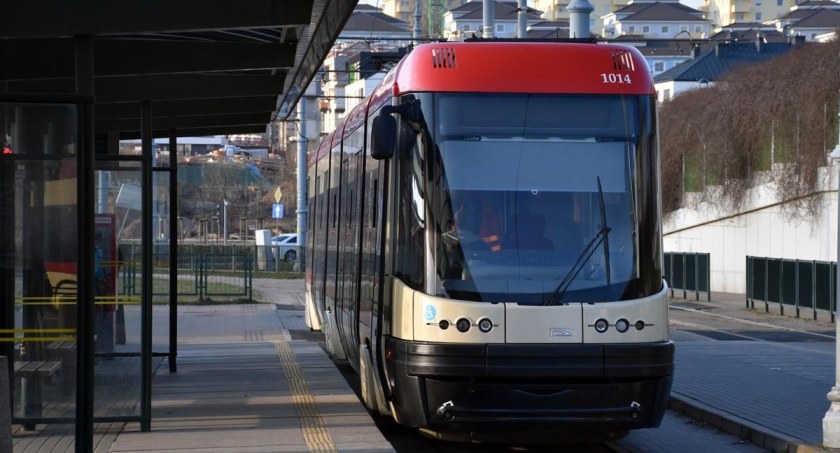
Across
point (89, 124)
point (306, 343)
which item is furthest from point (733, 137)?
point (89, 124)

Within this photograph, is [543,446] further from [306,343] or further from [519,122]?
[306,343]

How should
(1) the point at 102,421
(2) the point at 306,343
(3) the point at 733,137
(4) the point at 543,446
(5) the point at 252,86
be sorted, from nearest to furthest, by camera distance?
(1) the point at 102,421 → (4) the point at 543,446 → (5) the point at 252,86 → (2) the point at 306,343 → (3) the point at 733,137

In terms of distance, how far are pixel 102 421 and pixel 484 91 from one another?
163 inches

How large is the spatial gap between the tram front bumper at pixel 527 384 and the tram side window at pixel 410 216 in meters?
0.59

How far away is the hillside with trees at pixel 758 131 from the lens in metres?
33.2

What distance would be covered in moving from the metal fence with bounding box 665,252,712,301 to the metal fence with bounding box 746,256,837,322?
3.64 m

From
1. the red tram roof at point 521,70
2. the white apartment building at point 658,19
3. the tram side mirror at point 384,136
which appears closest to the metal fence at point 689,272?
the red tram roof at point 521,70

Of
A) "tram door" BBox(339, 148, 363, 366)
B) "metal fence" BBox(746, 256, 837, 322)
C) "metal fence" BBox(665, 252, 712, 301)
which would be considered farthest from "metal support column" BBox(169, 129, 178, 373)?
"metal fence" BBox(665, 252, 712, 301)

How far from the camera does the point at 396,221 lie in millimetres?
10312

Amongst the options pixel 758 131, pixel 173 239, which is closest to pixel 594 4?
pixel 758 131

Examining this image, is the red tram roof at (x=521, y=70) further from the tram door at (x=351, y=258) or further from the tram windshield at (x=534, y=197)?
the tram door at (x=351, y=258)

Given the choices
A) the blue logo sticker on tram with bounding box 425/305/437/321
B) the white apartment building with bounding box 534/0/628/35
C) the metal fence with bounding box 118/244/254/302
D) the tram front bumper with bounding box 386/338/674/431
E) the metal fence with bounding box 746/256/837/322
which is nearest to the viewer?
the tram front bumper with bounding box 386/338/674/431

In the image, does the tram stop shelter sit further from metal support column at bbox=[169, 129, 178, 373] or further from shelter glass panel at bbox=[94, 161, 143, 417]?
metal support column at bbox=[169, 129, 178, 373]

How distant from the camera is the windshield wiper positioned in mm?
9812
